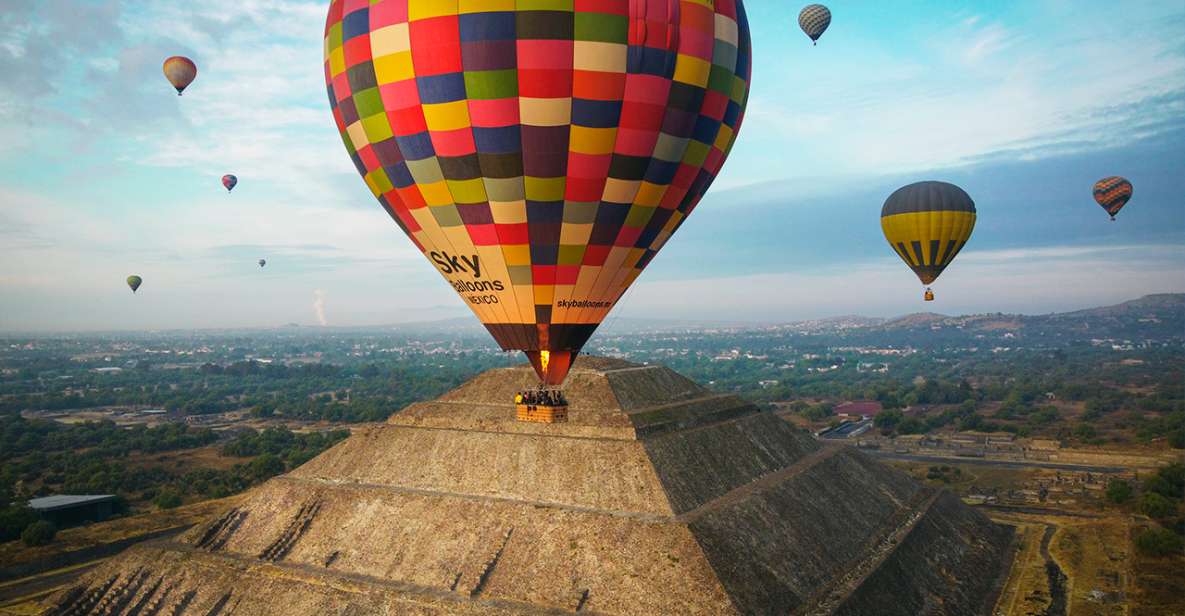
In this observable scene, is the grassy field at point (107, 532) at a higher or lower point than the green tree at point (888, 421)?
higher

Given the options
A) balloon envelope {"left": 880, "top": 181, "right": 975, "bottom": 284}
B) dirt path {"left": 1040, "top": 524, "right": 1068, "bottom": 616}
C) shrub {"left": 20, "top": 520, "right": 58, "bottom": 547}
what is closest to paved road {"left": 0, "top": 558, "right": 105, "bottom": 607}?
shrub {"left": 20, "top": 520, "right": 58, "bottom": 547}

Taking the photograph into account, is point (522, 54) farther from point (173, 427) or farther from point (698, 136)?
point (173, 427)

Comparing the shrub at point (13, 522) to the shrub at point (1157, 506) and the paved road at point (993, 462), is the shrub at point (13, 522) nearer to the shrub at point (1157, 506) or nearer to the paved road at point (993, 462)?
the paved road at point (993, 462)

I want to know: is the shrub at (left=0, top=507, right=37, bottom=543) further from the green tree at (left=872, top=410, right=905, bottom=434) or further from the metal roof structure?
the green tree at (left=872, top=410, right=905, bottom=434)

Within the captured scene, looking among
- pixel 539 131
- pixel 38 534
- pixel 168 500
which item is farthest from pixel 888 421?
pixel 539 131

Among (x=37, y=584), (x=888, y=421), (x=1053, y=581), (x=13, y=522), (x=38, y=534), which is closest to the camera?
(x=1053, y=581)

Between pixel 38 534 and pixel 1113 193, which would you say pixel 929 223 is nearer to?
pixel 1113 193

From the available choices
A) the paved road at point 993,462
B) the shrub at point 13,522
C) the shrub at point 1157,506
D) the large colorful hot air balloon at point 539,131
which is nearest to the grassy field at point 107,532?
the shrub at point 13,522
